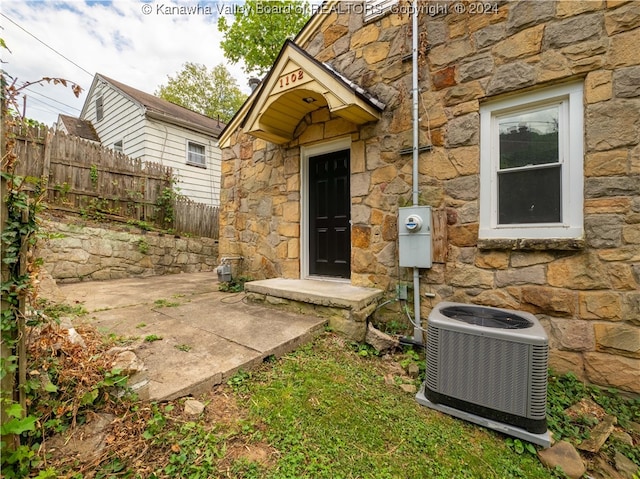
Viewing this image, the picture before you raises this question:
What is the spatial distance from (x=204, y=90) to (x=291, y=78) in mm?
18330

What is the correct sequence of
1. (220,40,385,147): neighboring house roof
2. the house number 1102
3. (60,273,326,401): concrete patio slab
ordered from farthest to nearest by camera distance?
the house number 1102 < (220,40,385,147): neighboring house roof < (60,273,326,401): concrete patio slab

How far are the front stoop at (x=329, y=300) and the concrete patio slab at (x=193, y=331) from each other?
0.44 feet

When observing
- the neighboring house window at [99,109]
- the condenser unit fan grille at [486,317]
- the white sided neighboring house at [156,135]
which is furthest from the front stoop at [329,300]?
the neighboring house window at [99,109]

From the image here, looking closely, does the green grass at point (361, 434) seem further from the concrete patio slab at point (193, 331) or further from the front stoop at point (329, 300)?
the front stoop at point (329, 300)

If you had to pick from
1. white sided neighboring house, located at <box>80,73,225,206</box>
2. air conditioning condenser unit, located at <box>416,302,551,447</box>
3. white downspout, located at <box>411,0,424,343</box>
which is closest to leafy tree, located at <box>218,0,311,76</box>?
white sided neighboring house, located at <box>80,73,225,206</box>

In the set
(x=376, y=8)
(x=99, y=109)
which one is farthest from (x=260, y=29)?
(x=376, y=8)

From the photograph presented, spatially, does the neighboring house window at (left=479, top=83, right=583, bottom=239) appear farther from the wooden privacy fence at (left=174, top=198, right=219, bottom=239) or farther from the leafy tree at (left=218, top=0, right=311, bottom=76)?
the leafy tree at (left=218, top=0, right=311, bottom=76)

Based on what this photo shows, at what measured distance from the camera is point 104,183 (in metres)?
6.73

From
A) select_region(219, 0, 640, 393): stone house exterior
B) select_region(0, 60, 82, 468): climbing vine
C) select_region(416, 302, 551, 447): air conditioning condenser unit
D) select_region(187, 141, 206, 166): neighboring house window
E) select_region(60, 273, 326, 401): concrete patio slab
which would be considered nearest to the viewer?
select_region(0, 60, 82, 468): climbing vine

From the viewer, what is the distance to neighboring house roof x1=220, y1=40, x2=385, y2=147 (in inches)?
126

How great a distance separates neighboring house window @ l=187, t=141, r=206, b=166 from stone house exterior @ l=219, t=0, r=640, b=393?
797cm

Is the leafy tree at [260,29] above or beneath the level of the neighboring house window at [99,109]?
above

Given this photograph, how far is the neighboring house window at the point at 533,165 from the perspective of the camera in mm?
2531

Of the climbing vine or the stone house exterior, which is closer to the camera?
the climbing vine
